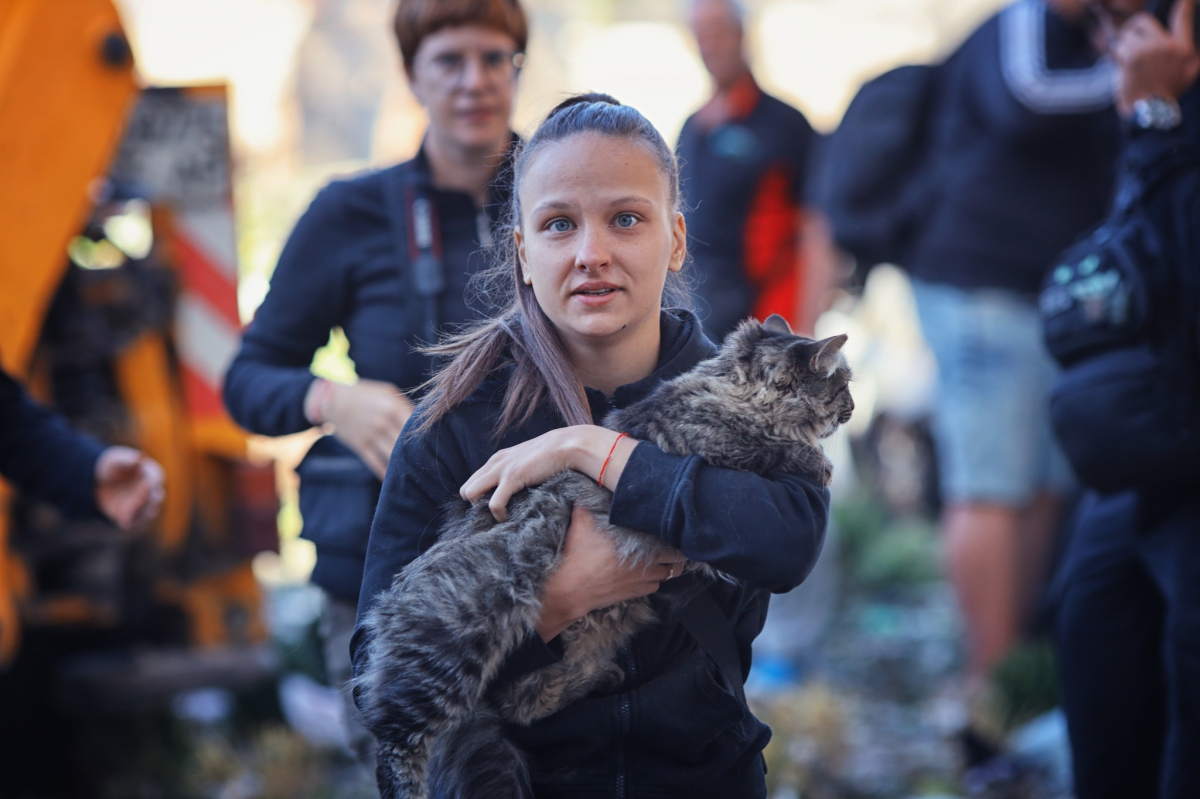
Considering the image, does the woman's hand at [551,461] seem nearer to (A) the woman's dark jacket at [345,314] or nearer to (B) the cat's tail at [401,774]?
(B) the cat's tail at [401,774]

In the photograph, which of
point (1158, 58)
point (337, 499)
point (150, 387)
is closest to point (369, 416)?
point (337, 499)

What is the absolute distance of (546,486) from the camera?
1.75m

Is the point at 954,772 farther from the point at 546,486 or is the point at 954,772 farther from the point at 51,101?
the point at 51,101

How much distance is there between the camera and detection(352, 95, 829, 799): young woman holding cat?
5.52ft

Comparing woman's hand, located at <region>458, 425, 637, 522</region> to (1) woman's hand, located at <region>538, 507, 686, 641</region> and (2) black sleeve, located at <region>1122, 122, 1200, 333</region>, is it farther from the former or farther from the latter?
(2) black sleeve, located at <region>1122, 122, 1200, 333</region>

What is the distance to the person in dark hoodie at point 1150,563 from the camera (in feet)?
8.42

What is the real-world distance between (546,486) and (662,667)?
1.25ft

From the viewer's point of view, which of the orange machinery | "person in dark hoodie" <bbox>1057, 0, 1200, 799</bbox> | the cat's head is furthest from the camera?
the orange machinery

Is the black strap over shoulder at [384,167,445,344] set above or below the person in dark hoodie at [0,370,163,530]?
above

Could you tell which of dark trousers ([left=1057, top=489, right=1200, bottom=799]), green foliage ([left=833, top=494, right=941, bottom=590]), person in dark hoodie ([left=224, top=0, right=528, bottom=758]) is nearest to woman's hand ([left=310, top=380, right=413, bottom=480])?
person in dark hoodie ([left=224, top=0, right=528, bottom=758])

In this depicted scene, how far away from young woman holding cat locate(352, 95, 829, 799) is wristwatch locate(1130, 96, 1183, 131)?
159 cm

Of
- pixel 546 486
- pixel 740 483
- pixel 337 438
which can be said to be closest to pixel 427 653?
pixel 546 486

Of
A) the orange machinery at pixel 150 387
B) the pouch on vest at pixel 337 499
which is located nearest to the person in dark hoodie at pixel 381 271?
the pouch on vest at pixel 337 499

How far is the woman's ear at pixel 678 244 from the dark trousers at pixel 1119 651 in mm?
1567
